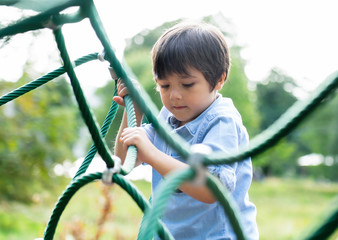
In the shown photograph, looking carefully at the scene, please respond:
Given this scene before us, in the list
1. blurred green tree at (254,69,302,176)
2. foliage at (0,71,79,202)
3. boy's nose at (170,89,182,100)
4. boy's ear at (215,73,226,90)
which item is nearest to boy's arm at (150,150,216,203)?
boy's nose at (170,89,182,100)

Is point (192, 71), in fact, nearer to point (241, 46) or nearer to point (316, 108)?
point (316, 108)

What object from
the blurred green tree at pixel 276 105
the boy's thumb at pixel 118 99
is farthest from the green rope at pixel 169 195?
the blurred green tree at pixel 276 105

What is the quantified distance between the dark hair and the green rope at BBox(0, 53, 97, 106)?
144 millimetres

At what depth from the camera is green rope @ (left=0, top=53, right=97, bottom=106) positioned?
2.86ft

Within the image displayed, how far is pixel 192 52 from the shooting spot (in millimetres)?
909

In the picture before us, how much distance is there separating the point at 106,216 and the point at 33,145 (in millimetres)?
1559

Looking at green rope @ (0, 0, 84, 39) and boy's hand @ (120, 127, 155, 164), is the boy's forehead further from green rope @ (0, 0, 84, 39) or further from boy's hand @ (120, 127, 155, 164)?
green rope @ (0, 0, 84, 39)

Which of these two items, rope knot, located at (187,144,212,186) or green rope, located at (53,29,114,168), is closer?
rope knot, located at (187,144,212,186)

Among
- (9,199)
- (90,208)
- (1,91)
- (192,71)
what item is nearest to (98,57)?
(192,71)

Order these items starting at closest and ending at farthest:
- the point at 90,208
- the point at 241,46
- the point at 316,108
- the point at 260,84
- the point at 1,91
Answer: the point at 316,108, the point at 1,91, the point at 90,208, the point at 241,46, the point at 260,84

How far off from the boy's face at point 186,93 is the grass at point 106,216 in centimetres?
63

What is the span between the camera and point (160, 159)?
2.59 ft

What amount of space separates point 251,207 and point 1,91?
2.19 metres

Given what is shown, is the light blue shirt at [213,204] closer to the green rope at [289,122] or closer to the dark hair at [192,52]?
the dark hair at [192,52]
